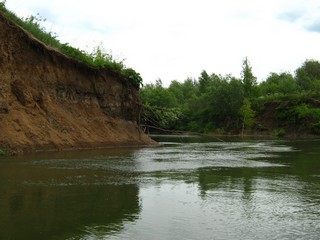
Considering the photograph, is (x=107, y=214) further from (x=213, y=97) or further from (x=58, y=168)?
(x=213, y=97)

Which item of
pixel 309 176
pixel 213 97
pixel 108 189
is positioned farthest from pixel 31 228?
pixel 213 97

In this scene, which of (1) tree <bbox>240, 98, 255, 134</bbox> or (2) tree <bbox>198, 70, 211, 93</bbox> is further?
(2) tree <bbox>198, 70, 211, 93</bbox>

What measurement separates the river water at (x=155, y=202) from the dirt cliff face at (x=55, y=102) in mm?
7123

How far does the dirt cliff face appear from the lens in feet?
84.3

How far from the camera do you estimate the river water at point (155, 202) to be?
8.41 metres

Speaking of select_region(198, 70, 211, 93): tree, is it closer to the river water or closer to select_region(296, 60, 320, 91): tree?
select_region(296, 60, 320, 91): tree

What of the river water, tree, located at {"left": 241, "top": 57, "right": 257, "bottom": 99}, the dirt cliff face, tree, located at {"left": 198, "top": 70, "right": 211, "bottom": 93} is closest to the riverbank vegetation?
tree, located at {"left": 241, "top": 57, "right": 257, "bottom": 99}

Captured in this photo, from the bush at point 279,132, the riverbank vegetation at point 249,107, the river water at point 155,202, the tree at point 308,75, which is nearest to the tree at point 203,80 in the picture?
the riverbank vegetation at point 249,107

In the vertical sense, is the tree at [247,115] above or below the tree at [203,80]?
below

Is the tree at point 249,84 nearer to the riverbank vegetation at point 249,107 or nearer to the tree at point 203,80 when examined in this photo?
the riverbank vegetation at point 249,107

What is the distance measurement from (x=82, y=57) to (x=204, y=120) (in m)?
67.2

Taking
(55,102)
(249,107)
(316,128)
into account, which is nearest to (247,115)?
(249,107)

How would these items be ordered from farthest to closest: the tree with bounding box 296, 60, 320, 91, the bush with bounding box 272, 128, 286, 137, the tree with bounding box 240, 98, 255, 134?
the tree with bounding box 296, 60, 320, 91
the tree with bounding box 240, 98, 255, 134
the bush with bounding box 272, 128, 286, 137

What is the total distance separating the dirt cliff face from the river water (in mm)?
7123
